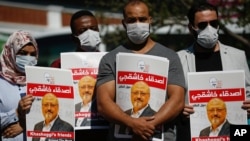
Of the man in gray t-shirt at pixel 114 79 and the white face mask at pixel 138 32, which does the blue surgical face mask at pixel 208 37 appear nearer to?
the man in gray t-shirt at pixel 114 79

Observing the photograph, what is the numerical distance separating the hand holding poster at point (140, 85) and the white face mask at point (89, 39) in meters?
0.64

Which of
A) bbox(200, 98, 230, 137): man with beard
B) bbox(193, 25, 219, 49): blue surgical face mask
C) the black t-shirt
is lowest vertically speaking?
bbox(200, 98, 230, 137): man with beard

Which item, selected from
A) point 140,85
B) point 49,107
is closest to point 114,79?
point 140,85

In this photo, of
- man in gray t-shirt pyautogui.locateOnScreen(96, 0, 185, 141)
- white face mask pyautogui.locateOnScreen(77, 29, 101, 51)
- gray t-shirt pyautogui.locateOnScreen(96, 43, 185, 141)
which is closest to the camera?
man in gray t-shirt pyautogui.locateOnScreen(96, 0, 185, 141)

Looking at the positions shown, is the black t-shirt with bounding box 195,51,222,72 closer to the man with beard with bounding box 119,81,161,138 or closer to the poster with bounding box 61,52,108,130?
the man with beard with bounding box 119,81,161,138

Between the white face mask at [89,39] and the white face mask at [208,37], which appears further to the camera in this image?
the white face mask at [89,39]

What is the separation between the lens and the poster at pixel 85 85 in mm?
6012

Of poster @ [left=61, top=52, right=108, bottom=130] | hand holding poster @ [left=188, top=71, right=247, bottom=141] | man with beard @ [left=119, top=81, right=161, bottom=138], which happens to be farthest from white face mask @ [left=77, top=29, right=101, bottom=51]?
hand holding poster @ [left=188, top=71, right=247, bottom=141]

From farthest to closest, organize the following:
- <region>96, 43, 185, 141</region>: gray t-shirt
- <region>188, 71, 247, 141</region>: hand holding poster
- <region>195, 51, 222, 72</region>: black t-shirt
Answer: <region>195, 51, 222, 72</region>: black t-shirt, <region>188, 71, 247, 141</region>: hand holding poster, <region>96, 43, 185, 141</region>: gray t-shirt

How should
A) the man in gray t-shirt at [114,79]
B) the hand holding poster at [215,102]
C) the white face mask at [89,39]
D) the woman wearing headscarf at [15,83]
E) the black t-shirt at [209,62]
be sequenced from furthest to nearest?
1. the white face mask at [89,39]
2. the black t-shirt at [209,62]
3. the woman wearing headscarf at [15,83]
4. the hand holding poster at [215,102]
5. the man in gray t-shirt at [114,79]

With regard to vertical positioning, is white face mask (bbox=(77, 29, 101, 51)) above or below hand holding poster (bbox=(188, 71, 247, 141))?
above

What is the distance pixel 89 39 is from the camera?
6234mm

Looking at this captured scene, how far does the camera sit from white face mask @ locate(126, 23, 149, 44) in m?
5.71

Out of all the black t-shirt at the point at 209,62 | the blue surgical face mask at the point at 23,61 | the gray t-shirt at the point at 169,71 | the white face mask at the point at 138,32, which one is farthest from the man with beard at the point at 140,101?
the blue surgical face mask at the point at 23,61
